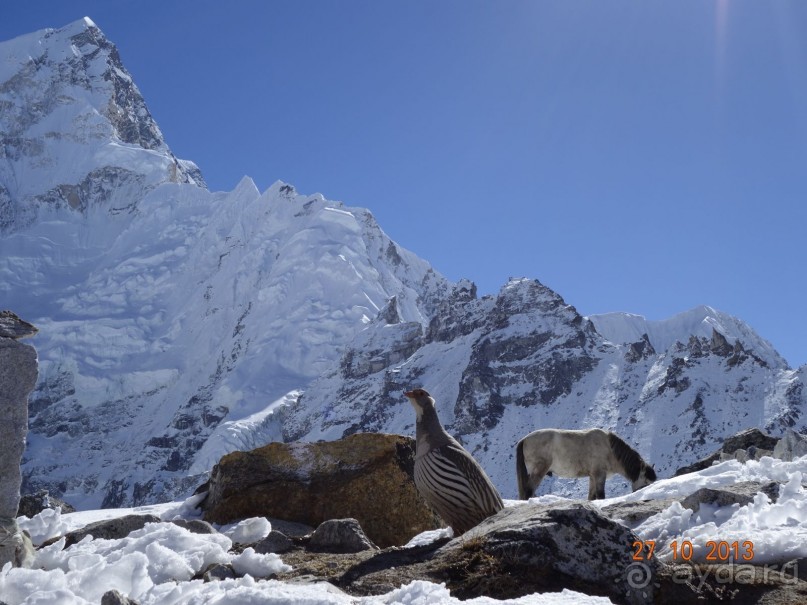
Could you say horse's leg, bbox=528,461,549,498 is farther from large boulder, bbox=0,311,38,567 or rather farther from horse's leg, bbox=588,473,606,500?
large boulder, bbox=0,311,38,567

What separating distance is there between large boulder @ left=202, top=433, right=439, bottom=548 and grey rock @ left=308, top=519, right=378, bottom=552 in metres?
3.69

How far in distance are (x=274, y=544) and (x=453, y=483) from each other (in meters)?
1.92

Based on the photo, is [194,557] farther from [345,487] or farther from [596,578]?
[345,487]

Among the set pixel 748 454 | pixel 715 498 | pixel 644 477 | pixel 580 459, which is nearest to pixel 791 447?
pixel 748 454

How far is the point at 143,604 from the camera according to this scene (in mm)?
5484

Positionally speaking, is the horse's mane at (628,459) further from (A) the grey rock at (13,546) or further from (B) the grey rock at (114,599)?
(B) the grey rock at (114,599)

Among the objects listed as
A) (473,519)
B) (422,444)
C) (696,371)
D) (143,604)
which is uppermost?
(696,371)

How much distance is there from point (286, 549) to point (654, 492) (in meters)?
5.35

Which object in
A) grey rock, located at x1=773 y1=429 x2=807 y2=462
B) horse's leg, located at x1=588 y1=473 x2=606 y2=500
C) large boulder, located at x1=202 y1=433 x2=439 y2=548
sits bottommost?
large boulder, located at x1=202 y1=433 x2=439 y2=548

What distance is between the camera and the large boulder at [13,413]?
7.09 metres

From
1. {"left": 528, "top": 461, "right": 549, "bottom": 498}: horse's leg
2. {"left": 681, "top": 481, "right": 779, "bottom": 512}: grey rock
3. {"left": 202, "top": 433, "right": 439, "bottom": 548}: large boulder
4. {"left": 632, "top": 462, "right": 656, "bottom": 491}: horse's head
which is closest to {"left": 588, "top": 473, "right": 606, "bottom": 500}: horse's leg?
{"left": 632, "top": 462, "right": 656, "bottom": 491}: horse's head

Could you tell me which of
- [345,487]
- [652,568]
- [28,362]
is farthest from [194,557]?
[345,487]
